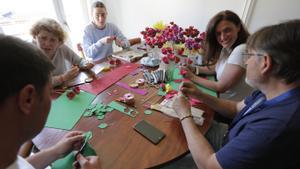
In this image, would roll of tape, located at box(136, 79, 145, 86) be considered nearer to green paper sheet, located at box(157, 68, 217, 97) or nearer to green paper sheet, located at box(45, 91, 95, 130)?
green paper sheet, located at box(157, 68, 217, 97)

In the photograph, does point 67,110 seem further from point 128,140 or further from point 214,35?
point 214,35

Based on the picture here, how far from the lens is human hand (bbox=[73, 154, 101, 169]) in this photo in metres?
0.73

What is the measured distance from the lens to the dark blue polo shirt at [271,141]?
0.64m

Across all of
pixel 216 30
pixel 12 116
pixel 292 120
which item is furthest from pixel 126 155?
pixel 216 30

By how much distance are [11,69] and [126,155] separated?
60 cm

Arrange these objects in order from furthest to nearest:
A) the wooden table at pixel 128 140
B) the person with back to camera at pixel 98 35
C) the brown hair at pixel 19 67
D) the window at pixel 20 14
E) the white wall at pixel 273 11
A: the window at pixel 20 14 < the white wall at pixel 273 11 < the person with back to camera at pixel 98 35 < the wooden table at pixel 128 140 < the brown hair at pixel 19 67

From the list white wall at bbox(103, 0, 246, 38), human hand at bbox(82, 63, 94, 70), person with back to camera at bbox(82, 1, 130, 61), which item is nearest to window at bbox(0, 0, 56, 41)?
person with back to camera at bbox(82, 1, 130, 61)

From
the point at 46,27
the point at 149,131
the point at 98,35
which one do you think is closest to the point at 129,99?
the point at 149,131

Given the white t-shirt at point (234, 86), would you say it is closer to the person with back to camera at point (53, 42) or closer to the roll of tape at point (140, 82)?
the roll of tape at point (140, 82)

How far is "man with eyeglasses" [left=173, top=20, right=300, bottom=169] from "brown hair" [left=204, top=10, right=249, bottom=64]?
27.1 inches

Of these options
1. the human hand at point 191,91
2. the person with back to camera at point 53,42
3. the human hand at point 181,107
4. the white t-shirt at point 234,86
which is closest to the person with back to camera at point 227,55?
the white t-shirt at point 234,86

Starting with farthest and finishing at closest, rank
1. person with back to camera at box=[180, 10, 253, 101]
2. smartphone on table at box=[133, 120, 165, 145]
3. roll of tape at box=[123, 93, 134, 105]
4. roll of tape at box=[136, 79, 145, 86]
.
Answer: roll of tape at box=[136, 79, 145, 86] < person with back to camera at box=[180, 10, 253, 101] < roll of tape at box=[123, 93, 134, 105] < smartphone on table at box=[133, 120, 165, 145]

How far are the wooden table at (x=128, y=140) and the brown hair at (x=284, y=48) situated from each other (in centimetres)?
47

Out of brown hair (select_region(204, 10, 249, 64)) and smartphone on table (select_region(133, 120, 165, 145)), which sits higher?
brown hair (select_region(204, 10, 249, 64))
